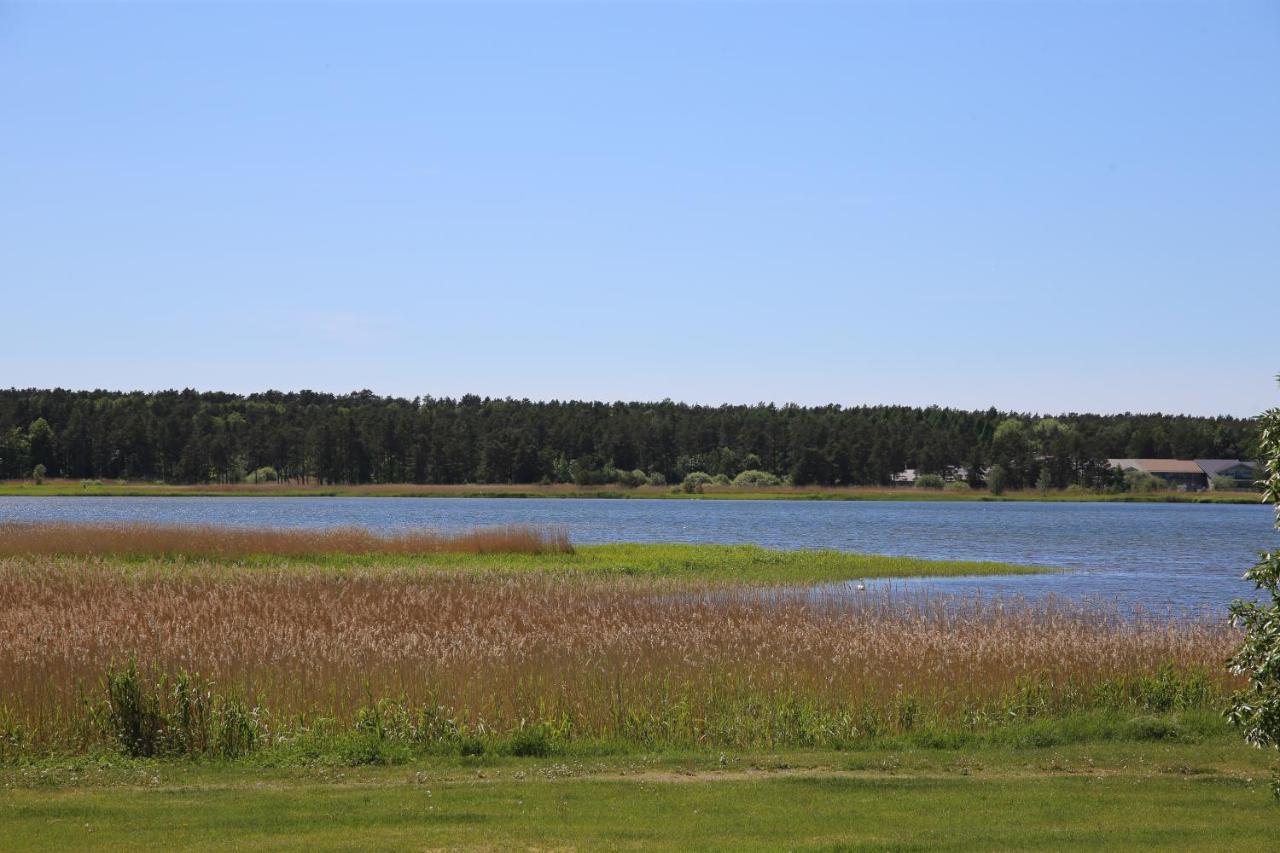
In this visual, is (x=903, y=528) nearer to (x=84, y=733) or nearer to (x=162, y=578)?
(x=162, y=578)

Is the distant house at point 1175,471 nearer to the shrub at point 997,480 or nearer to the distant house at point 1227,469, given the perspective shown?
the distant house at point 1227,469

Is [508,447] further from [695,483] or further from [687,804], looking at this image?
[687,804]

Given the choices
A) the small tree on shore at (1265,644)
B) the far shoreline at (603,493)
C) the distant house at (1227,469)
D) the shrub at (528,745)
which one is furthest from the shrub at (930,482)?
the small tree on shore at (1265,644)

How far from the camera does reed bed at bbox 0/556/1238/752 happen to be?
15.1m

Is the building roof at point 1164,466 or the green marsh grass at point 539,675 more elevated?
the building roof at point 1164,466

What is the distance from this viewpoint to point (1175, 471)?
146 meters

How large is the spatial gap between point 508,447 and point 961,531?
75.5 metres

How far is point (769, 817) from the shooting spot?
10859 millimetres

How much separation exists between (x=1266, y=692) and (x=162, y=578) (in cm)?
2571

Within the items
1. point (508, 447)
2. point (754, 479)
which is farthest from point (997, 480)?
point (508, 447)

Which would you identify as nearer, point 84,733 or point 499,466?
point 84,733

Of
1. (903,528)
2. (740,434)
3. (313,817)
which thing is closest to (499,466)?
(740,434)

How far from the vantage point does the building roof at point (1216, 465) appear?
14557cm

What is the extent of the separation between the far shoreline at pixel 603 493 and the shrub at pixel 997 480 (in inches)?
37.4
